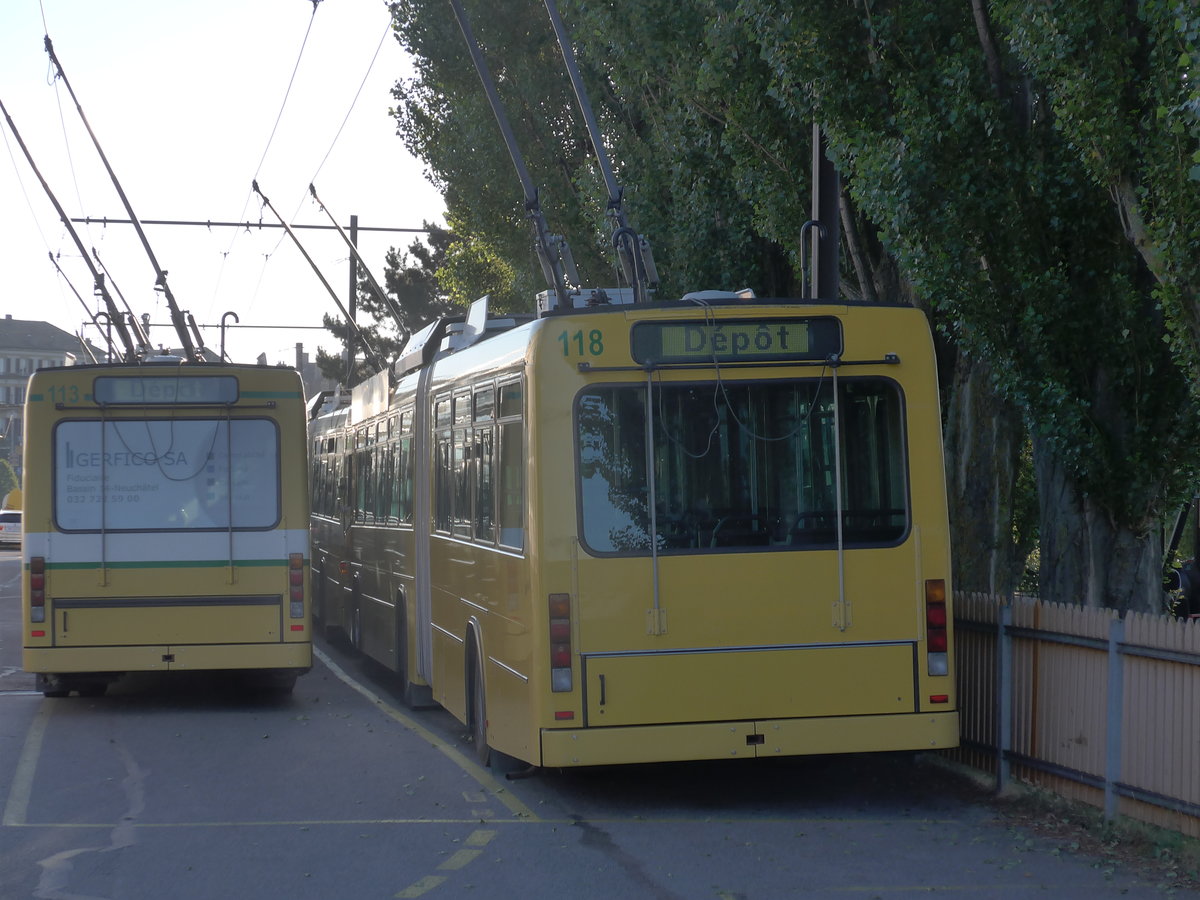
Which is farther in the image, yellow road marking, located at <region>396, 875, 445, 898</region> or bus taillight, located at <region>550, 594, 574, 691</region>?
bus taillight, located at <region>550, 594, 574, 691</region>

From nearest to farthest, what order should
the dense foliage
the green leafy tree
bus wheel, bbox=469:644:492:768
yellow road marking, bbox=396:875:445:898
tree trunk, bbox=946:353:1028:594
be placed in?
yellow road marking, bbox=396:875:445:898
bus wheel, bbox=469:644:492:768
the dense foliage
tree trunk, bbox=946:353:1028:594
the green leafy tree

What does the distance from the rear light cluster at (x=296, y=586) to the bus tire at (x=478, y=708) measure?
115 inches

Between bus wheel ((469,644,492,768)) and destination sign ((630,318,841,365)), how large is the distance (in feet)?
8.44

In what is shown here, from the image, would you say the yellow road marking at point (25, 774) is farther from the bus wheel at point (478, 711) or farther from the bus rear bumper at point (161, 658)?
the bus wheel at point (478, 711)

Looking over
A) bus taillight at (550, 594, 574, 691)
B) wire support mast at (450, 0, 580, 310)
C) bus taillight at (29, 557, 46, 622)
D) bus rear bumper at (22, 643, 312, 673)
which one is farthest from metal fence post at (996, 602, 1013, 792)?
bus taillight at (29, 557, 46, 622)

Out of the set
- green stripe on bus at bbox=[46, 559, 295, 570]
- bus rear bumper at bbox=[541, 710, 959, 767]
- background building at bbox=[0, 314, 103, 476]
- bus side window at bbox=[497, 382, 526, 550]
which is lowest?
bus rear bumper at bbox=[541, 710, 959, 767]

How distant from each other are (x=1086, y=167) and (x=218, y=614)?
24.3 ft

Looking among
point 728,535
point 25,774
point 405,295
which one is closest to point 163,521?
point 25,774

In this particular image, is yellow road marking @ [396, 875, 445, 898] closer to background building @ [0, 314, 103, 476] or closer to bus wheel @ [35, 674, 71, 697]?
bus wheel @ [35, 674, 71, 697]

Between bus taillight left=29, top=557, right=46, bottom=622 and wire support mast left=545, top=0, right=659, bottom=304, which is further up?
wire support mast left=545, top=0, right=659, bottom=304

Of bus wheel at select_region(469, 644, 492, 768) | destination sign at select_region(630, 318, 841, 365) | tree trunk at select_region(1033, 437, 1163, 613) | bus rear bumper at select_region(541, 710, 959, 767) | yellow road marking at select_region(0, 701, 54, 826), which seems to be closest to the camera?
bus rear bumper at select_region(541, 710, 959, 767)

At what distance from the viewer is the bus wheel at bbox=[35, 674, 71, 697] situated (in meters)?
14.3

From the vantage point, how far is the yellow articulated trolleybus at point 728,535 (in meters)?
8.77

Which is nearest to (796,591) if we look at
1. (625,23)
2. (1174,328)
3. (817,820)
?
(817,820)
